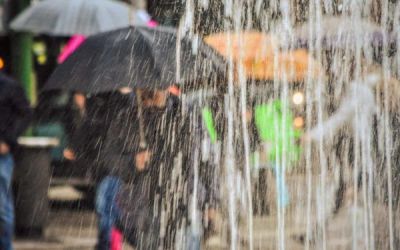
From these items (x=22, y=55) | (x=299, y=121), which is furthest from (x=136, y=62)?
(x=299, y=121)

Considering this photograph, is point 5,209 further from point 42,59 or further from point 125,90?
point 42,59

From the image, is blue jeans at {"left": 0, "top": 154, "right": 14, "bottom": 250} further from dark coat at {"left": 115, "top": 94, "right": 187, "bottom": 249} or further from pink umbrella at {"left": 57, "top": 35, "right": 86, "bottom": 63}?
dark coat at {"left": 115, "top": 94, "right": 187, "bottom": 249}

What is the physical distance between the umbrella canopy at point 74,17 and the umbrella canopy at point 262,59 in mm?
1058

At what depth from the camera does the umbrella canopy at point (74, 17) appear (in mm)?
8445

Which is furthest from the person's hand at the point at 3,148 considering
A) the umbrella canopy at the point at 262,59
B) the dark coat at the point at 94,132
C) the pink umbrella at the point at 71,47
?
the umbrella canopy at the point at 262,59

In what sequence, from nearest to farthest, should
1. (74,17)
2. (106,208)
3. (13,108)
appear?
(106,208) < (13,108) < (74,17)

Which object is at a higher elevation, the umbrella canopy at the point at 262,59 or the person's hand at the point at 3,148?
the umbrella canopy at the point at 262,59

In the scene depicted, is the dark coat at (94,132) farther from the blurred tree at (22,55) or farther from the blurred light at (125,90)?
the blurred tree at (22,55)

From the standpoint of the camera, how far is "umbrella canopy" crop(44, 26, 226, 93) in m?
4.96

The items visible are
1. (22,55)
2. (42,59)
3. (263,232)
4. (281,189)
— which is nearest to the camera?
(263,232)

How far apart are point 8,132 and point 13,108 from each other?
0.21m

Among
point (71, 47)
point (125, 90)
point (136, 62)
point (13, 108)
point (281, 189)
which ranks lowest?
point (281, 189)

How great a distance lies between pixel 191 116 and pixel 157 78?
0.37 meters

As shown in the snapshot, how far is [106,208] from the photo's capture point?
5184mm
